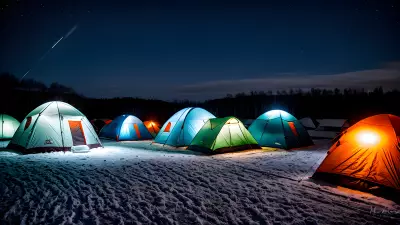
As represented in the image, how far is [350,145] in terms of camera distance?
698 centimetres

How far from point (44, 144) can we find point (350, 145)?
12.9m

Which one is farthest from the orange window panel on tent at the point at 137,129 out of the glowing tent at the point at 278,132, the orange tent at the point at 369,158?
the orange tent at the point at 369,158

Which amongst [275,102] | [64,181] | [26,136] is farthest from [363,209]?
[275,102]

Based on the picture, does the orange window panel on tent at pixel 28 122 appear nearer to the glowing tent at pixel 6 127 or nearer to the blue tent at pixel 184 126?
the blue tent at pixel 184 126

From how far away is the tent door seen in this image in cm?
1344

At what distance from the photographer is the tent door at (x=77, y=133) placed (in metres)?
13.4

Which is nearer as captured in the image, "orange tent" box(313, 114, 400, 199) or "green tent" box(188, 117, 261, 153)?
"orange tent" box(313, 114, 400, 199)

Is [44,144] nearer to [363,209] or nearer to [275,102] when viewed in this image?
[363,209]

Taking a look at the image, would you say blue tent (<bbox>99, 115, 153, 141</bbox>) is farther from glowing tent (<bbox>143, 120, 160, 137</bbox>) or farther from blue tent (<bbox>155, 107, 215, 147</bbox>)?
blue tent (<bbox>155, 107, 215, 147</bbox>)

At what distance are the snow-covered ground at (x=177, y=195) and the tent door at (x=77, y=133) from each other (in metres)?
3.71

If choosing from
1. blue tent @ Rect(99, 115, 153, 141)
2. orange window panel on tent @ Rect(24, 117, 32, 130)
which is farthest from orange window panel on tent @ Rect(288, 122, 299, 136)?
orange window panel on tent @ Rect(24, 117, 32, 130)

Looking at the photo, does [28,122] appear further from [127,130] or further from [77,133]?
[127,130]

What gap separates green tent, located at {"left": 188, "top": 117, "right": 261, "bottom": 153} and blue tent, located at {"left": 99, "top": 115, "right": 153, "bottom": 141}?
6781 mm

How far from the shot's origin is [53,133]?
12594mm
